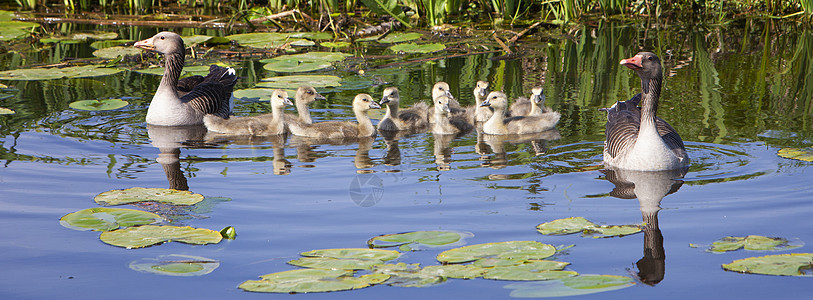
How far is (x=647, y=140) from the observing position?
26.3 feet

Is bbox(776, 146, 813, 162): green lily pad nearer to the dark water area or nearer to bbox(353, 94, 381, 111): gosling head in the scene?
the dark water area

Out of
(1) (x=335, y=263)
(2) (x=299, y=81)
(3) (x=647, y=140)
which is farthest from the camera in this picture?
(2) (x=299, y=81)

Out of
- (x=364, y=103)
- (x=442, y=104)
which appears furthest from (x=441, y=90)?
(x=364, y=103)

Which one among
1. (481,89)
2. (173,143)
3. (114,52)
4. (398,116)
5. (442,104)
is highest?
(114,52)

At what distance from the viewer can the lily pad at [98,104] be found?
37.4ft

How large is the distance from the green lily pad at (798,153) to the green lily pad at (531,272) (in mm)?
3986

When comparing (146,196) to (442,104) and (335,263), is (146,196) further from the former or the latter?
(442,104)

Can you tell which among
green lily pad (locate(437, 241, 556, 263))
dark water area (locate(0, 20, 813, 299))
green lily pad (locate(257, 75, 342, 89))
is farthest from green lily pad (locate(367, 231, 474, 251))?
green lily pad (locate(257, 75, 342, 89))

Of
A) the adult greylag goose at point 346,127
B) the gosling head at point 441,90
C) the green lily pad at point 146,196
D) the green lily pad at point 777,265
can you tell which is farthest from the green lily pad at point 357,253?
the gosling head at point 441,90

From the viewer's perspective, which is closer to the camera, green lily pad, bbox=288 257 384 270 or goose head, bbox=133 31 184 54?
green lily pad, bbox=288 257 384 270

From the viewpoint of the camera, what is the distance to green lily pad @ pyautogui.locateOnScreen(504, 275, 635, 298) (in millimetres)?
5004

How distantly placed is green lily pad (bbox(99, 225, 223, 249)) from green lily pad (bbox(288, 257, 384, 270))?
2.70ft

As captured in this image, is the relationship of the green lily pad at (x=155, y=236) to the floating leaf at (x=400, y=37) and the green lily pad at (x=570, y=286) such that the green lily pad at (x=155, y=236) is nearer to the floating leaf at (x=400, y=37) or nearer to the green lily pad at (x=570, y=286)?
the green lily pad at (x=570, y=286)

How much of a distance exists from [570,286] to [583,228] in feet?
4.19
